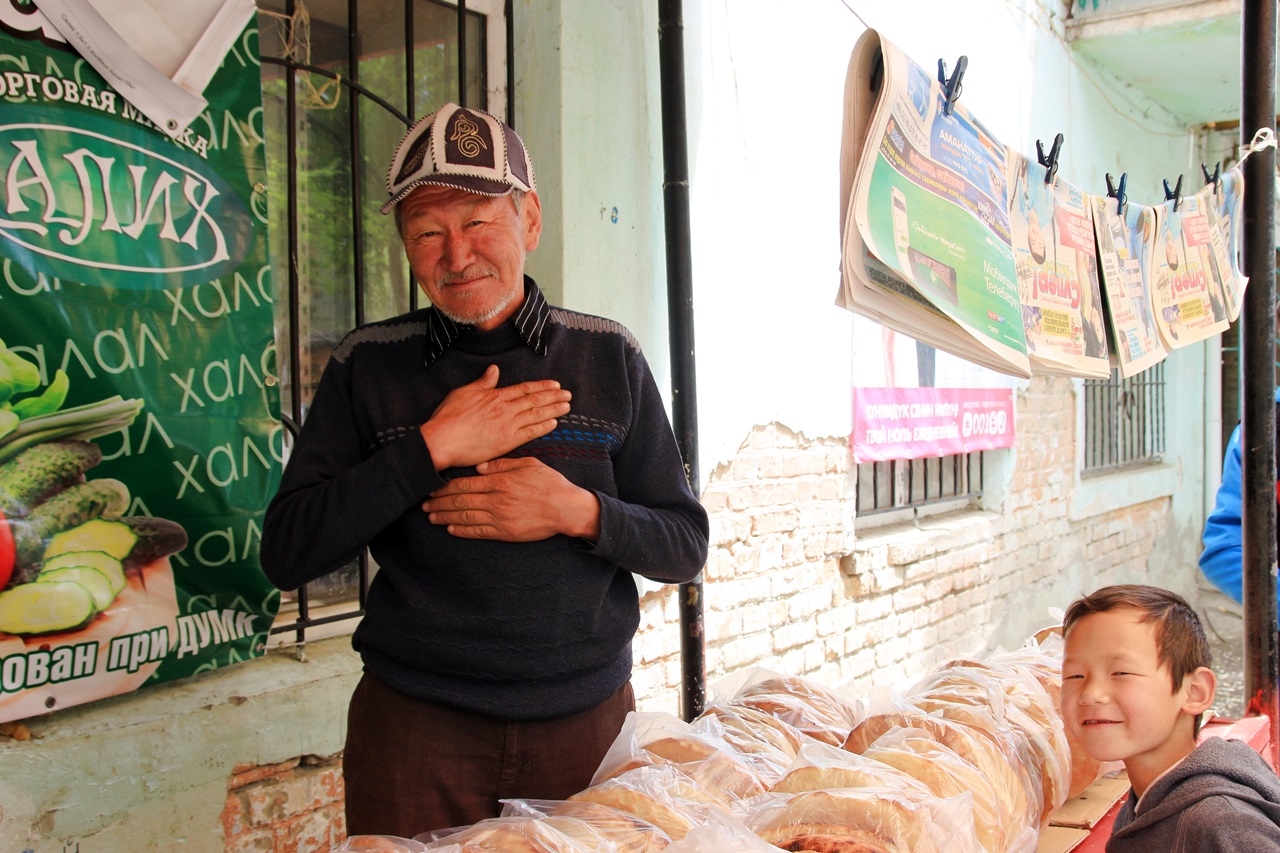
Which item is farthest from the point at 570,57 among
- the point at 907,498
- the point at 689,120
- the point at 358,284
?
the point at 907,498

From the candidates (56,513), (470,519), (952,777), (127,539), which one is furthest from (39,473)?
(952,777)

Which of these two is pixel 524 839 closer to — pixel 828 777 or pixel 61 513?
pixel 828 777

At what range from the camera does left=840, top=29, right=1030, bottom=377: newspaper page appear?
6.62ft

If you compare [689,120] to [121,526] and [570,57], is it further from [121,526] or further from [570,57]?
[121,526]

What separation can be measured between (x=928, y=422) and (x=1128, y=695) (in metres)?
3.61

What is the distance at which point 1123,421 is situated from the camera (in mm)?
7988

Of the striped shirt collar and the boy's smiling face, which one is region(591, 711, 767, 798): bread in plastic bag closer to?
the boy's smiling face

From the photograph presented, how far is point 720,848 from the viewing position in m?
1.08

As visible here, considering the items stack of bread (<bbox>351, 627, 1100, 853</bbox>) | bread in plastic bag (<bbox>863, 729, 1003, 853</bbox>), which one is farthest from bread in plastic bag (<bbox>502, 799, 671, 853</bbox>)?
bread in plastic bag (<bbox>863, 729, 1003, 853</bbox>)

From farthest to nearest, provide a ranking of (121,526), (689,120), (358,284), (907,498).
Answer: (907,498), (689,120), (358,284), (121,526)

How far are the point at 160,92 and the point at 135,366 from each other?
0.58 metres

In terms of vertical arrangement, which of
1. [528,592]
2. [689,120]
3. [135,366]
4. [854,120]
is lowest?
[528,592]

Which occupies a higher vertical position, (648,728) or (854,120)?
(854,120)

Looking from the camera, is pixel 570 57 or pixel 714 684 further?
pixel 714 684
